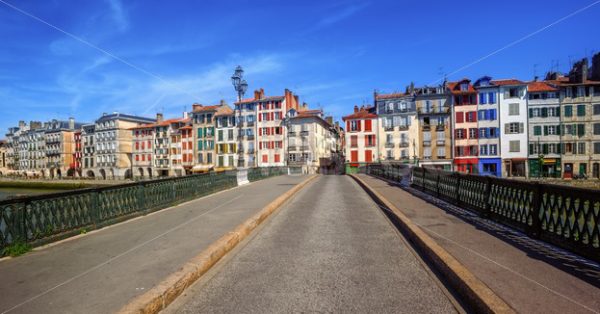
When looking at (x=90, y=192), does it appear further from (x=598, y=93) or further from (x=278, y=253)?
(x=598, y=93)

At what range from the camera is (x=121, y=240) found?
24.1ft

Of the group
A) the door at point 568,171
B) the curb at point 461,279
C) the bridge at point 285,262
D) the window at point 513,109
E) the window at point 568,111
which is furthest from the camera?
the window at point 513,109

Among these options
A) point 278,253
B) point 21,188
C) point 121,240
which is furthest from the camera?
point 21,188

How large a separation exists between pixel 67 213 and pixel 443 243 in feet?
26.3

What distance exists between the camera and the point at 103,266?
5.48 m

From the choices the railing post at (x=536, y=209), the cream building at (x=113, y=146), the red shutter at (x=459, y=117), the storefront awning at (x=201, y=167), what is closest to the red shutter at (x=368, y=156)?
the red shutter at (x=459, y=117)

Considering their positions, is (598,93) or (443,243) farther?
(598,93)

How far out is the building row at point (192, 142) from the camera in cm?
6619

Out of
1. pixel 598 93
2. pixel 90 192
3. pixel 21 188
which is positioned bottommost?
pixel 21 188

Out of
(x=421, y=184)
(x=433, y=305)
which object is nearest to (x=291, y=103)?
(x=421, y=184)

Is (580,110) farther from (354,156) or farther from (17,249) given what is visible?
(17,249)

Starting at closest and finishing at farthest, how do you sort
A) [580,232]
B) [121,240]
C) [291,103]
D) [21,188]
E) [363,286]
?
[363,286], [580,232], [121,240], [291,103], [21,188]

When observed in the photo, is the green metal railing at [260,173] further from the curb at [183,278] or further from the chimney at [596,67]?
the chimney at [596,67]

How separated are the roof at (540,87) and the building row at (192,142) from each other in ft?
117
